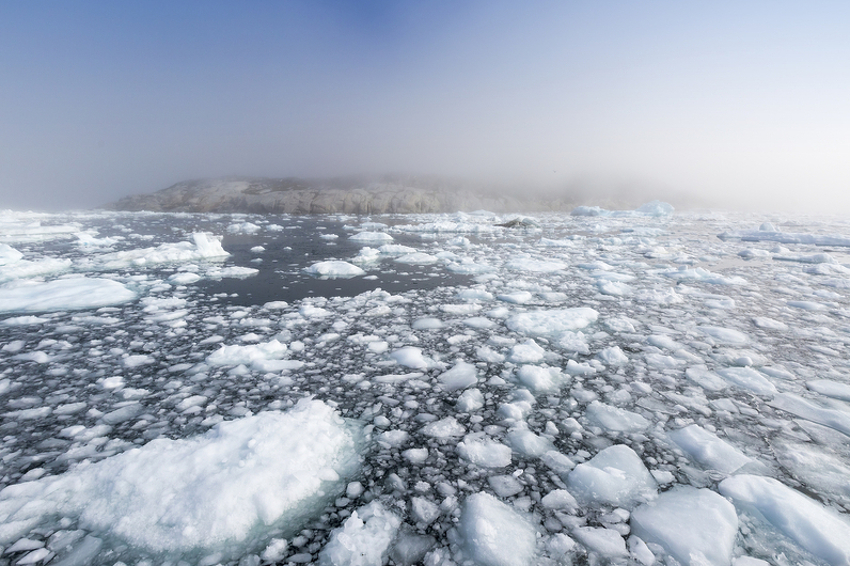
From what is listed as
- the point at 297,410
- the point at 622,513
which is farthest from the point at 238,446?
the point at 622,513

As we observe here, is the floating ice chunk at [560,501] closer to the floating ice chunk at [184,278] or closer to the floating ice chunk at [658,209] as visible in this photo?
the floating ice chunk at [184,278]

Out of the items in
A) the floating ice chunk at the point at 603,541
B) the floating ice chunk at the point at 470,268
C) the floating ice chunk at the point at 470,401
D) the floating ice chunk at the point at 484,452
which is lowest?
the floating ice chunk at the point at 470,268

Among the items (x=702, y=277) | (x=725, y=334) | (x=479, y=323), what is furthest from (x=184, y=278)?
(x=702, y=277)

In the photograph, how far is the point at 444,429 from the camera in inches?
71.6

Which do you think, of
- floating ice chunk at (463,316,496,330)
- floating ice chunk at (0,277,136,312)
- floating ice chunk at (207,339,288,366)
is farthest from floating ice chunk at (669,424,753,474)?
floating ice chunk at (0,277,136,312)

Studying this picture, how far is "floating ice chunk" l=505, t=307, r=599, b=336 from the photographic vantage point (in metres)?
3.19

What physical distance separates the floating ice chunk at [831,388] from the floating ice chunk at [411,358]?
239 cm

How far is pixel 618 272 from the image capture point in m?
5.68

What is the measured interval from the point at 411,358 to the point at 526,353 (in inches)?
33.1

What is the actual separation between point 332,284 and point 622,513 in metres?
4.15

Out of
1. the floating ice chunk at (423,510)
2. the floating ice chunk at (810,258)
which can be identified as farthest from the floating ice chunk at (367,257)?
the floating ice chunk at (810,258)

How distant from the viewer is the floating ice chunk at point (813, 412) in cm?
185

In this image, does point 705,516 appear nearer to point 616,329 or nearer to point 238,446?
point 238,446

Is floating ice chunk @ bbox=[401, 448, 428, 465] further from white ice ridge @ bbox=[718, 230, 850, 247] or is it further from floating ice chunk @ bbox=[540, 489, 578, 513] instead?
white ice ridge @ bbox=[718, 230, 850, 247]
